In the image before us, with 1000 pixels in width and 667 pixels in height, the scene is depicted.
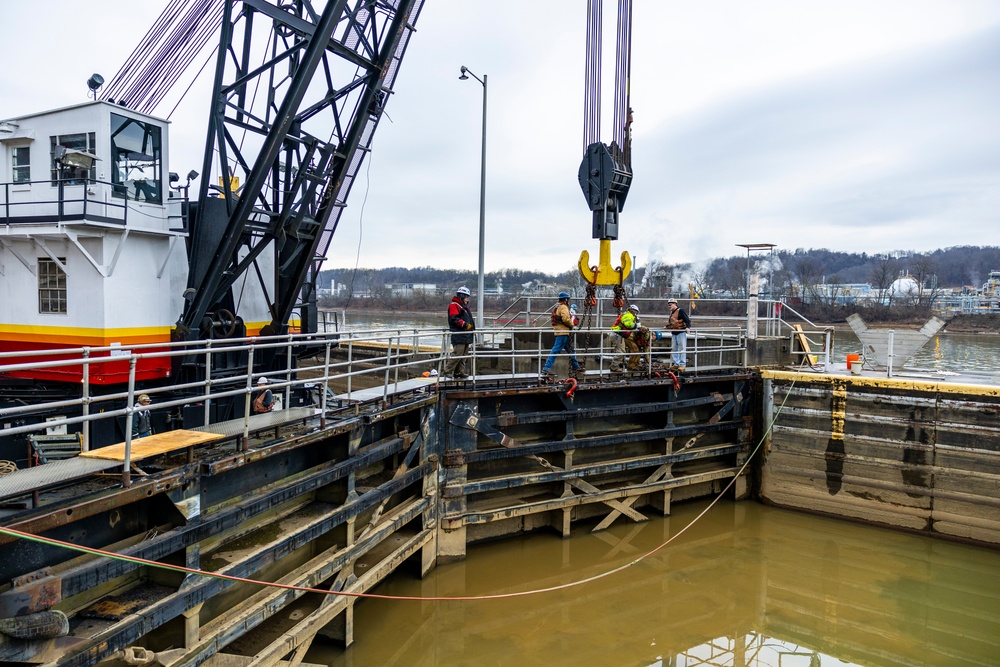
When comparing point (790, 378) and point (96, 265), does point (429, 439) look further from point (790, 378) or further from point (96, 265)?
point (790, 378)

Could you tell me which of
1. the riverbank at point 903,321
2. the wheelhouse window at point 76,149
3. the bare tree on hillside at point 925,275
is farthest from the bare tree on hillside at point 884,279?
the wheelhouse window at point 76,149

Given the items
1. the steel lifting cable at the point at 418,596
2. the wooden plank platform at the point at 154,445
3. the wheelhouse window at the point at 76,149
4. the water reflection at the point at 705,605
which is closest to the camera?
the steel lifting cable at the point at 418,596

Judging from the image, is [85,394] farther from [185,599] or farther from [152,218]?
[152,218]

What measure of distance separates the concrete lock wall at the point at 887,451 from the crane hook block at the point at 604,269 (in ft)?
12.8

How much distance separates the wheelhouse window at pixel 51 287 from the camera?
1020 centimetres

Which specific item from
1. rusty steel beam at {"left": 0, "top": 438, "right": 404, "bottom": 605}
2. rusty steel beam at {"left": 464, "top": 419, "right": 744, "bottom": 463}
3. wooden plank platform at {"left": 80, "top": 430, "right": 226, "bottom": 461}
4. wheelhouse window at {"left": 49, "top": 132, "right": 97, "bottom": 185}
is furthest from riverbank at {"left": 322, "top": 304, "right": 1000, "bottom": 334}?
wooden plank platform at {"left": 80, "top": 430, "right": 226, "bottom": 461}

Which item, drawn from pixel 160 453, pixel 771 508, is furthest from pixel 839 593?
pixel 160 453

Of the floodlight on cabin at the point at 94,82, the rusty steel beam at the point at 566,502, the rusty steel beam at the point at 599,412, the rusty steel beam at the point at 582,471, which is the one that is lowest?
the rusty steel beam at the point at 566,502

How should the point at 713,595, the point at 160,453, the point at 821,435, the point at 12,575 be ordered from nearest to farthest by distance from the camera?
the point at 12,575, the point at 160,453, the point at 713,595, the point at 821,435

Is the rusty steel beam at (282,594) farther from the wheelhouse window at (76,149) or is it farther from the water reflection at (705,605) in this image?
the wheelhouse window at (76,149)

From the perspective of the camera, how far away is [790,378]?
1310cm

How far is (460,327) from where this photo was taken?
35.2 feet

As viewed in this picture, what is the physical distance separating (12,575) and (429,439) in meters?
6.20

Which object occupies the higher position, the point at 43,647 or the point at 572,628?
the point at 43,647
